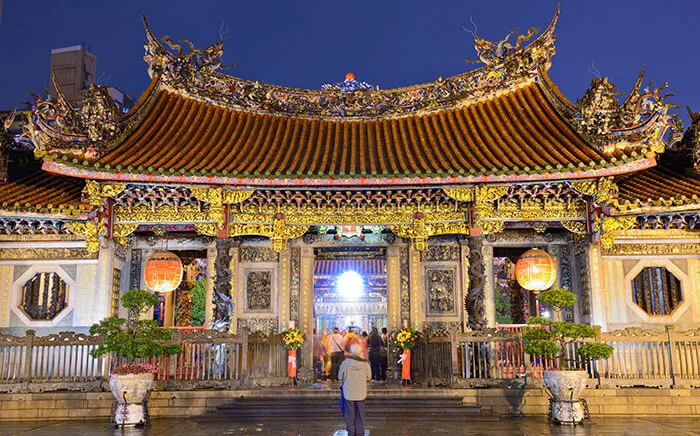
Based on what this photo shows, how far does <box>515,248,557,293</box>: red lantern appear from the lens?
47.3 ft

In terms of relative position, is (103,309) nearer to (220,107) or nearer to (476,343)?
(220,107)

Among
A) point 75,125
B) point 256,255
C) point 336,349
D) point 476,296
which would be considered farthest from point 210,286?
point 476,296

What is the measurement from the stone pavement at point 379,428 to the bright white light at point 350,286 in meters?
11.9

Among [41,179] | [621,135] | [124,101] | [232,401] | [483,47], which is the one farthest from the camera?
[124,101]

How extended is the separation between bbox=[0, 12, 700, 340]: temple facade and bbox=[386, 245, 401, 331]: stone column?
36 millimetres

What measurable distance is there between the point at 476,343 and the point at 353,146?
224 inches

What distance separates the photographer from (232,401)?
12.8m

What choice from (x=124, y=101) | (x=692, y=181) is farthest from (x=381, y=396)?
(x=124, y=101)

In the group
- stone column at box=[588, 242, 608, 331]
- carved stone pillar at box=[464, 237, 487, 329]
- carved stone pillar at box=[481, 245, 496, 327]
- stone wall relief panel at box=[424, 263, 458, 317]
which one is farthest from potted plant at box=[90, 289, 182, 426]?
stone column at box=[588, 242, 608, 331]

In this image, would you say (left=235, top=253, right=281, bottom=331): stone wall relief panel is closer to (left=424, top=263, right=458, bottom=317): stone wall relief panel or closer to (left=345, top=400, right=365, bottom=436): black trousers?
(left=424, top=263, right=458, bottom=317): stone wall relief panel

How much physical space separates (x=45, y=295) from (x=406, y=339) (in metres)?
8.50

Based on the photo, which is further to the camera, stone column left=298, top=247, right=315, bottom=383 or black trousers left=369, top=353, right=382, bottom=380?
black trousers left=369, top=353, right=382, bottom=380

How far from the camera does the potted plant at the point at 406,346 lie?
15.1 metres

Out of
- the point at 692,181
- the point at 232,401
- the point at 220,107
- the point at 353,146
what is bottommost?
the point at 232,401
